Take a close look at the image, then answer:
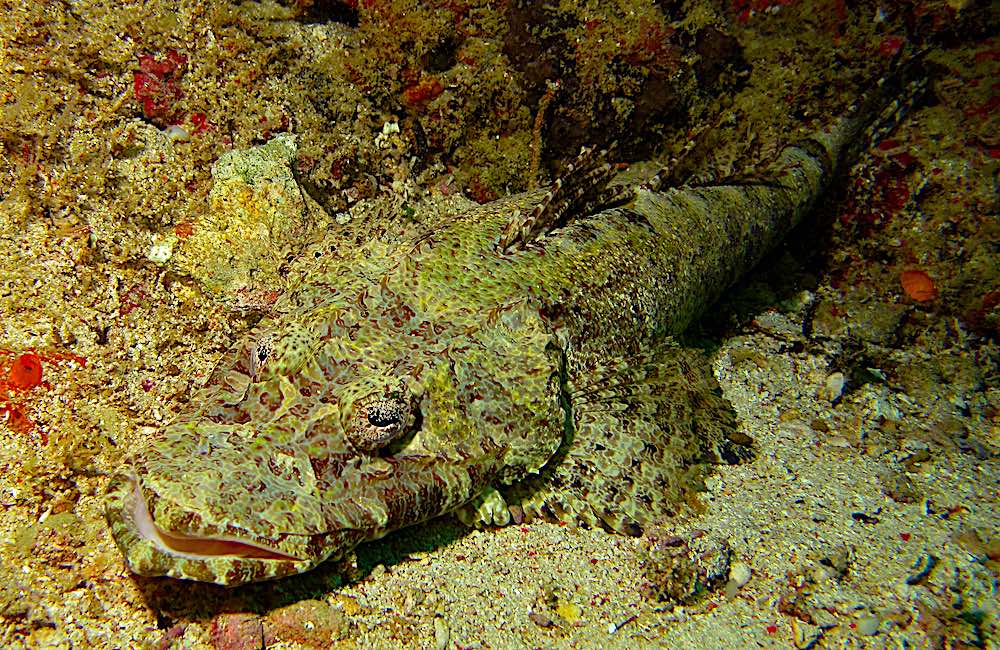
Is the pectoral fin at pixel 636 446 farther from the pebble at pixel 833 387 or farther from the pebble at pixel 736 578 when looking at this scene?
the pebble at pixel 833 387

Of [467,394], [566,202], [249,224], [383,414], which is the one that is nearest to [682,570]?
[467,394]

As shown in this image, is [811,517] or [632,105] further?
[632,105]

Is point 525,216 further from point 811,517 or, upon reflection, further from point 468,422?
point 811,517

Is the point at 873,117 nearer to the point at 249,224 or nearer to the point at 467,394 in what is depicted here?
the point at 467,394

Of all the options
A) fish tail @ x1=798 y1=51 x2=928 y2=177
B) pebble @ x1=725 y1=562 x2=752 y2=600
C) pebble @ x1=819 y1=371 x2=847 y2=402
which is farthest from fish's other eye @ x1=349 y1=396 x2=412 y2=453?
fish tail @ x1=798 y1=51 x2=928 y2=177

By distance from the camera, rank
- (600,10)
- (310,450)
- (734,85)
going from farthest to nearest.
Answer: (734,85) → (600,10) → (310,450)

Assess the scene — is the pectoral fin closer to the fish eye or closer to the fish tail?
the fish eye

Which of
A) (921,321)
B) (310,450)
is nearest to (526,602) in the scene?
(310,450)

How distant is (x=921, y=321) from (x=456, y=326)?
4593mm

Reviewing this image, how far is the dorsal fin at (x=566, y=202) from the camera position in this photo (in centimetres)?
400

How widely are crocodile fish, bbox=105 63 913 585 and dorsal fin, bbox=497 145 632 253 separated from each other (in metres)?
0.02

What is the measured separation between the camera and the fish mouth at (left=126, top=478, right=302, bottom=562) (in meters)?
2.36

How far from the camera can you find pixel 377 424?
2.84 meters

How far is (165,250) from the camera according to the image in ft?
12.3
